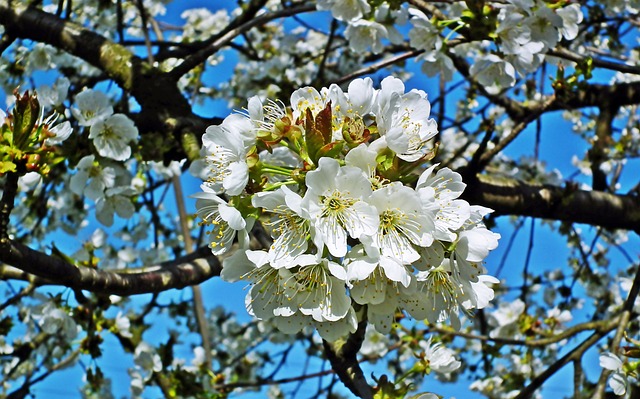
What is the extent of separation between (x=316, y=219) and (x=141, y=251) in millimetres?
3061

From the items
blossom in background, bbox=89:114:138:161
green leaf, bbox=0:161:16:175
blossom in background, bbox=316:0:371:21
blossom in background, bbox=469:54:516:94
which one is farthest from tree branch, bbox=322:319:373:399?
blossom in background, bbox=316:0:371:21

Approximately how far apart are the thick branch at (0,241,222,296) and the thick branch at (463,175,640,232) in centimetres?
95

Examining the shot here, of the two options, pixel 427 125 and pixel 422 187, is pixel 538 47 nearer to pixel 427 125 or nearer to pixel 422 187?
pixel 427 125

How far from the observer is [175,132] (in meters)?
2.35

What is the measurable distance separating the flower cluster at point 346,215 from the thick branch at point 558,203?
104 centimetres

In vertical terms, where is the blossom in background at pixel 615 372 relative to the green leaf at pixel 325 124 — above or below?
below

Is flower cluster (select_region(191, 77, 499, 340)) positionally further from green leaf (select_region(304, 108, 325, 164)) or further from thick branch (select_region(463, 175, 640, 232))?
thick branch (select_region(463, 175, 640, 232))

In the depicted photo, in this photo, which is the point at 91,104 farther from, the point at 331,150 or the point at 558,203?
the point at 558,203

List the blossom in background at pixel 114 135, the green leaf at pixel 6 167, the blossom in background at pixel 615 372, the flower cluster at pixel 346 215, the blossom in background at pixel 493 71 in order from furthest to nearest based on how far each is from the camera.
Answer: the blossom in background at pixel 493 71 → the blossom in background at pixel 114 135 → the blossom in background at pixel 615 372 → the green leaf at pixel 6 167 → the flower cluster at pixel 346 215

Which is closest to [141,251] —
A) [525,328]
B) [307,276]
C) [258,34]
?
[258,34]

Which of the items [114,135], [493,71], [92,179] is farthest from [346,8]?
[92,179]

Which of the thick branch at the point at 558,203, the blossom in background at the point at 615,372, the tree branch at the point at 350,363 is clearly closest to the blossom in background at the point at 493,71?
the thick branch at the point at 558,203

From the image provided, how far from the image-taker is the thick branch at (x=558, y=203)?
93.6 inches

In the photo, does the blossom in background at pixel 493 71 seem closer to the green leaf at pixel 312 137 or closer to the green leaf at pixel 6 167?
the green leaf at pixel 312 137
